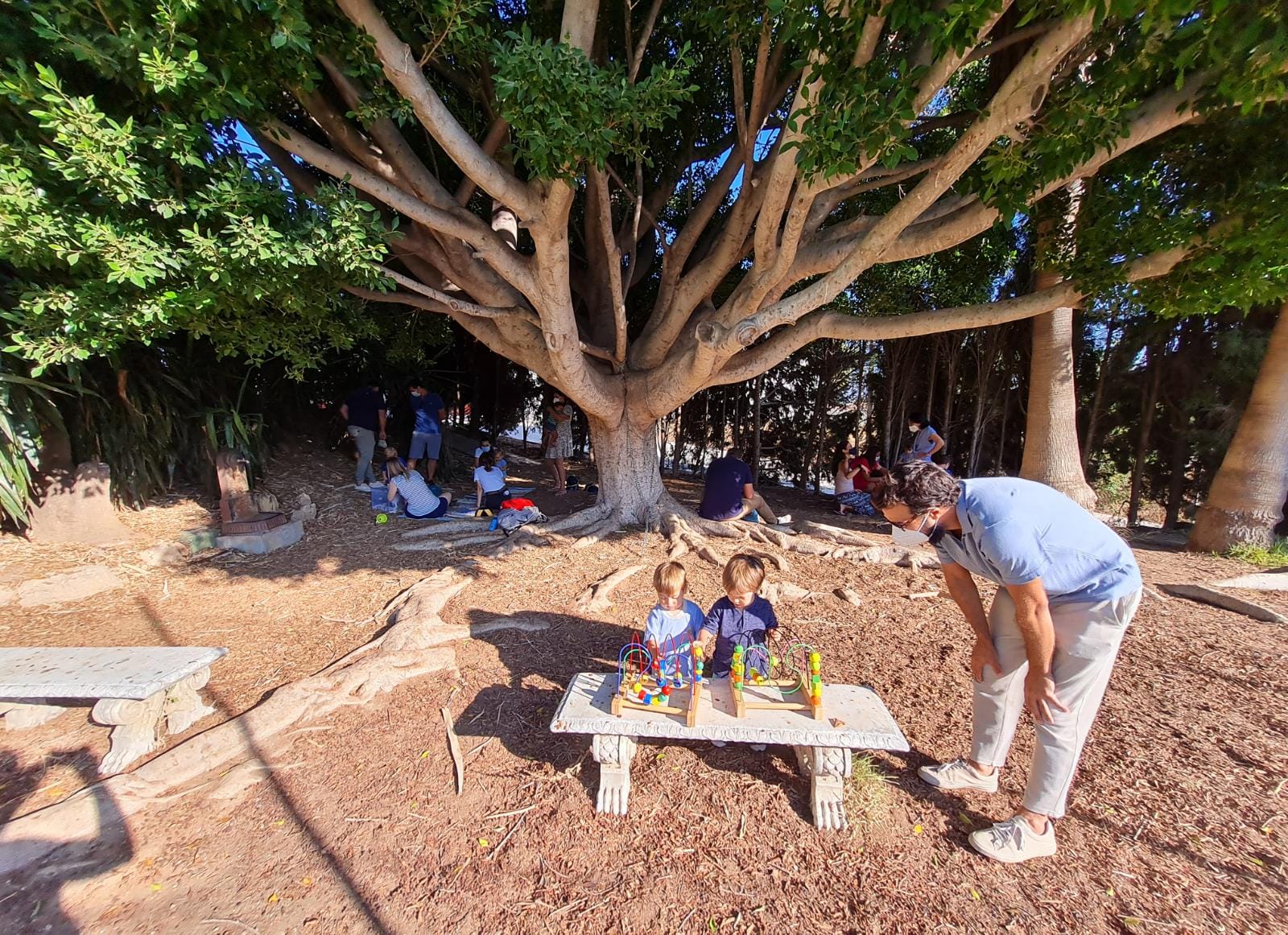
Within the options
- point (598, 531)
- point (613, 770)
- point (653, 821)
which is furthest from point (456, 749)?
point (598, 531)

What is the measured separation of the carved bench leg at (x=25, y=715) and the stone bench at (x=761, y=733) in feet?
10.1

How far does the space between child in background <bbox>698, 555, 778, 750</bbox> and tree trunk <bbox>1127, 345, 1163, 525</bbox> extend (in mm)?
8505

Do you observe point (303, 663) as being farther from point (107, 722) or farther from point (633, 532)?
point (633, 532)

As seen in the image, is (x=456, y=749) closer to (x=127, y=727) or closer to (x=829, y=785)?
(x=127, y=727)

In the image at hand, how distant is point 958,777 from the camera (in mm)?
2523

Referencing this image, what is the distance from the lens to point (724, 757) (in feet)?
9.11

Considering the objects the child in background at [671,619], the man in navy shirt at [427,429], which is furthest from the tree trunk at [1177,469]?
the man in navy shirt at [427,429]

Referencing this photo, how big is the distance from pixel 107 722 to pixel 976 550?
13.7ft

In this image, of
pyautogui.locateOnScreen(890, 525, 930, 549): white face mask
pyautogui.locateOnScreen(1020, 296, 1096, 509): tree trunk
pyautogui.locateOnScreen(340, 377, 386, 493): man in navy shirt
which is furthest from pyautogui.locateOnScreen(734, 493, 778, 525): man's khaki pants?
pyautogui.locateOnScreen(340, 377, 386, 493): man in navy shirt

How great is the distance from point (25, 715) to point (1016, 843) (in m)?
5.00

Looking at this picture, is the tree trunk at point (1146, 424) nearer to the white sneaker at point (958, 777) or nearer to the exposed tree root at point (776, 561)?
the exposed tree root at point (776, 561)

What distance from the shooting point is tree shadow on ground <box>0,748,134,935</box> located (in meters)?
1.96

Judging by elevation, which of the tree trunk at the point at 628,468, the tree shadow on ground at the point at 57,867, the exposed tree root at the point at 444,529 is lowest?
the tree shadow on ground at the point at 57,867

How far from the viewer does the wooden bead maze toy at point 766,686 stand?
95.0 inches
